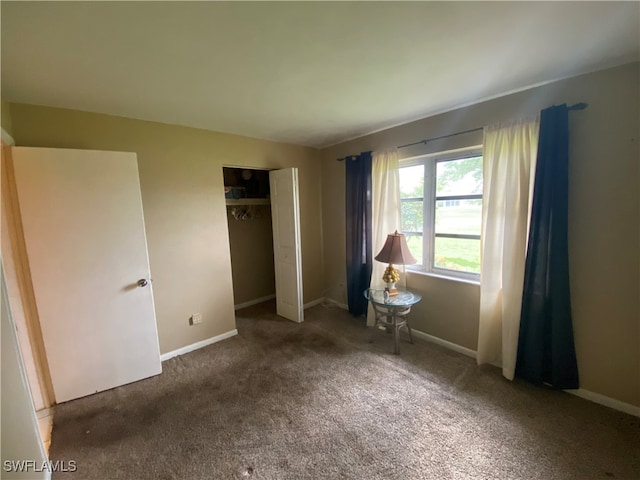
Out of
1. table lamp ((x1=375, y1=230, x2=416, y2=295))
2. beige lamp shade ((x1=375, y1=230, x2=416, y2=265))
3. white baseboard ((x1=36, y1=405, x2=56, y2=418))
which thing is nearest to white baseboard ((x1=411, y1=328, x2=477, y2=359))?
table lamp ((x1=375, y1=230, x2=416, y2=295))

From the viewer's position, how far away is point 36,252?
6.15ft

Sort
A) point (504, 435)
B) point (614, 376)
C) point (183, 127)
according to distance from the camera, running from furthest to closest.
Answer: point (183, 127) < point (614, 376) < point (504, 435)

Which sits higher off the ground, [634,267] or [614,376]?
[634,267]

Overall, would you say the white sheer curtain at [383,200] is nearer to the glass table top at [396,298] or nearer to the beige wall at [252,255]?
the glass table top at [396,298]

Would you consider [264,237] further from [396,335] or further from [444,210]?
[444,210]

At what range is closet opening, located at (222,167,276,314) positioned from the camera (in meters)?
3.85

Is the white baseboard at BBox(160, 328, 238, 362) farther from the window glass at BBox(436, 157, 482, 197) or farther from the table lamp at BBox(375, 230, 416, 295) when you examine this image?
the window glass at BBox(436, 157, 482, 197)

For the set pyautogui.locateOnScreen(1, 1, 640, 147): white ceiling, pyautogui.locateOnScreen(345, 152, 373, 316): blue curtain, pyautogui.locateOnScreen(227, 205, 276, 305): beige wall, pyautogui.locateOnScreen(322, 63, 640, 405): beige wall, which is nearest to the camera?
pyautogui.locateOnScreen(1, 1, 640, 147): white ceiling

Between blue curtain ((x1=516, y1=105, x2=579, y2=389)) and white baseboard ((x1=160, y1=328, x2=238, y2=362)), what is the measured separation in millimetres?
2937

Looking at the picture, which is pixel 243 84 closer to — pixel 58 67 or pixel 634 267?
pixel 58 67

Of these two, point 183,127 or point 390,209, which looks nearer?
point 183,127

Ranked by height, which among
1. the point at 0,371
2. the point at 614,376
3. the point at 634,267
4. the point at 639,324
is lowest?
the point at 614,376

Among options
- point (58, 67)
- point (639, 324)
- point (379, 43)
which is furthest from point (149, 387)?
point (639, 324)

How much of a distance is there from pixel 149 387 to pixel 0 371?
1350mm
